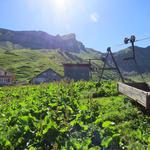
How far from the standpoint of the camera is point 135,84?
56.9 feet

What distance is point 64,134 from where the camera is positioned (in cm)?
741

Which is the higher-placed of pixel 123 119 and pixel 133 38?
pixel 133 38

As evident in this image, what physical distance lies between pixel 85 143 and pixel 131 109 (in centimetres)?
761

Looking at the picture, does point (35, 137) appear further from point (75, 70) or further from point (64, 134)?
point (75, 70)

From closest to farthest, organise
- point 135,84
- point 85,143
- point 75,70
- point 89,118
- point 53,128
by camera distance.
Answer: point 85,143, point 53,128, point 89,118, point 135,84, point 75,70

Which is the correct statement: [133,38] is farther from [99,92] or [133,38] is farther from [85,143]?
[85,143]

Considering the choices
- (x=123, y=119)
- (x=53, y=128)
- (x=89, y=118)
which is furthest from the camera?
(x=123, y=119)

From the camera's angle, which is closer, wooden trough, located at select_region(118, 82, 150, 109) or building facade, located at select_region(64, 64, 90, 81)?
wooden trough, located at select_region(118, 82, 150, 109)

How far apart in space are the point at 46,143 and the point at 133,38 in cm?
1469

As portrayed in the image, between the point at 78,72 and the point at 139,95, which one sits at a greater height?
the point at 139,95

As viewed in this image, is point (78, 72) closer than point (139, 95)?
No

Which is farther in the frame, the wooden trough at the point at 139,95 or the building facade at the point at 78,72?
the building facade at the point at 78,72

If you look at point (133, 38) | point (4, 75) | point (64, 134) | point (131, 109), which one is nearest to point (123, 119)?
point (131, 109)

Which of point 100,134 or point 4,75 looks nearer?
point 100,134
